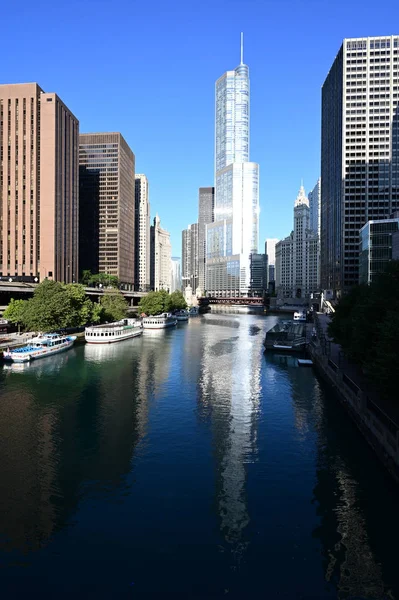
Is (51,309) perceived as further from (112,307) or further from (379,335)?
(379,335)

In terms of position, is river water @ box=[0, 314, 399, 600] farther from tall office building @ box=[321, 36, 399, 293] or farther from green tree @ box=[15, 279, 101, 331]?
tall office building @ box=[321, 36, 399, 293]

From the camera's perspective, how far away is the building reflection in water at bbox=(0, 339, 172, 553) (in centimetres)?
2480

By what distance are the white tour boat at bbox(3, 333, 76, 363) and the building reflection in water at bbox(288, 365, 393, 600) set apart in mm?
47205

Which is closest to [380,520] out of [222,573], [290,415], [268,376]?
[222,573]

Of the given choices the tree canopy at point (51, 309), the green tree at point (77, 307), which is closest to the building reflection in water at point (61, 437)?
the tree canopy at point (51, 309)

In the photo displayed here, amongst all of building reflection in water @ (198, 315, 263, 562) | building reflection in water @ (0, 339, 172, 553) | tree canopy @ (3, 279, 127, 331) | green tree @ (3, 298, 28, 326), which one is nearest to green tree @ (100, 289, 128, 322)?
tree canopy @ (3, 279, 127, 331)

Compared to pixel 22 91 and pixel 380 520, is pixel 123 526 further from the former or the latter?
pixel 22 91

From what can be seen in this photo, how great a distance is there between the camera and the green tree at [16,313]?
93.8 m

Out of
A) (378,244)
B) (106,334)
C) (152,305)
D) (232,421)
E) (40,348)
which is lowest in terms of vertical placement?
(232,421)

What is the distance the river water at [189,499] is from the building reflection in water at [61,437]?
13 cm

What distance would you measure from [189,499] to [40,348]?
5711 cm

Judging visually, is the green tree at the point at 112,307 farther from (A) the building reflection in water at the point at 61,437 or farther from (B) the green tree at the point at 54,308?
(A) the building reflection in water at the point at 61,437

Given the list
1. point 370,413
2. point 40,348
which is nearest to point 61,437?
point 370,413

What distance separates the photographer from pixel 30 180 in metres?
163
